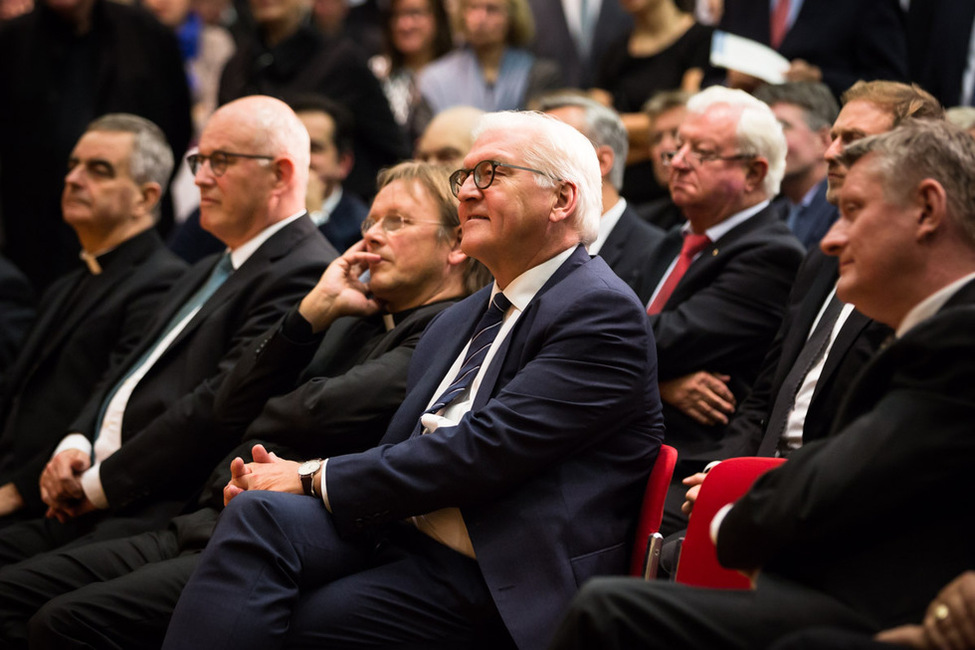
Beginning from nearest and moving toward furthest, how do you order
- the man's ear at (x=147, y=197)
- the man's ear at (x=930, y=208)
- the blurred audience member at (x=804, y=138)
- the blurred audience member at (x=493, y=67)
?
the man's ear at (x=930, y=208) < the blurred audience member at (x=804, y=138) < the man's ear at (x=147, y=197) < the blurred audience member at (x=493, y=67)

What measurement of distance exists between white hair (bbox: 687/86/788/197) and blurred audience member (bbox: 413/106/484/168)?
1143mm

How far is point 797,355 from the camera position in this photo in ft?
9.96

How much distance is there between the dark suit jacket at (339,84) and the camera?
18.6 ft

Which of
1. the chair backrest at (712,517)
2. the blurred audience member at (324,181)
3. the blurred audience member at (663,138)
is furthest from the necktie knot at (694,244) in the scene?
the blurred audience member at (324,181)

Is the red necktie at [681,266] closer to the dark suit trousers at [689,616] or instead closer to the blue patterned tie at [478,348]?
the blue patterned tie at [478,348]

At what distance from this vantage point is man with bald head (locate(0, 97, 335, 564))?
334cm

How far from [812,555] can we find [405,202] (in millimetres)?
1621

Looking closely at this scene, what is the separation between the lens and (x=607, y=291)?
2516 millimetres

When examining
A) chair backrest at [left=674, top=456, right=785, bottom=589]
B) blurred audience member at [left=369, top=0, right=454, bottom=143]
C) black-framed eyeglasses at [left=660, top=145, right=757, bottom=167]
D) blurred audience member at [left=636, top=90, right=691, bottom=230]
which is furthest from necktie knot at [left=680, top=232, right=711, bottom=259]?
blurred audience member at [left=369, top=0, right=454, bottom=143]

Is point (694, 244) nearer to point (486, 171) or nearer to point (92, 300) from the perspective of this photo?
point (486, 171)

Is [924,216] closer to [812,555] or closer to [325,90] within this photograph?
[812,555]

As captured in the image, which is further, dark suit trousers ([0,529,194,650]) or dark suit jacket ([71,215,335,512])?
dark suit jacket ([71,215,335,512])

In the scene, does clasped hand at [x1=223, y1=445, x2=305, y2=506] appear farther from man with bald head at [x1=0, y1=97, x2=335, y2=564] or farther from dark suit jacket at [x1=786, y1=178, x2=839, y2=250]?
dark suit jacket at [x1=786, y1=178, x2=839, y2=250]

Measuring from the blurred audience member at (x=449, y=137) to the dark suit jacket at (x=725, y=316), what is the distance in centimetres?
138
